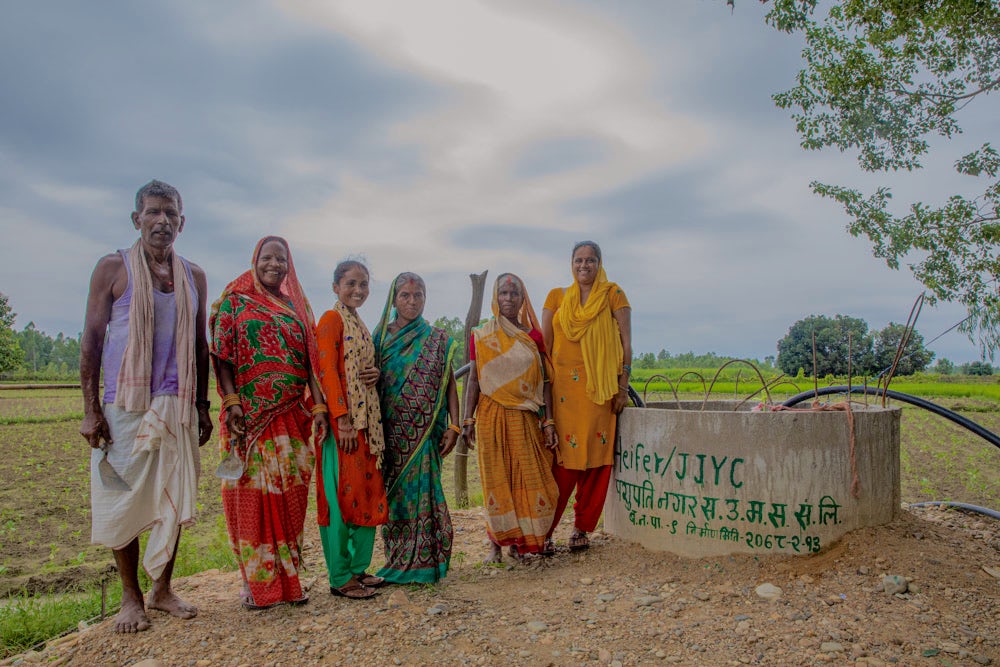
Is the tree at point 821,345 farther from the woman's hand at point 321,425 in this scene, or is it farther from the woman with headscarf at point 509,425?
the woman's hand at point 321,425

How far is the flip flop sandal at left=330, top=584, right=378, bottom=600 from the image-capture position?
3.83 metres

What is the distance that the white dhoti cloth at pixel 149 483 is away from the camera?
137 inches

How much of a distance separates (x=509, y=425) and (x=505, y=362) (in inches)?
16.9

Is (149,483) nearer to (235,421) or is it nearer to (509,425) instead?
(235,421)

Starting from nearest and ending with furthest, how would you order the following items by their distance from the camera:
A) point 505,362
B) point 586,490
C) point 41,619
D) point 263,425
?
point 263,425, point 41,619, point 505,362, point 586,490

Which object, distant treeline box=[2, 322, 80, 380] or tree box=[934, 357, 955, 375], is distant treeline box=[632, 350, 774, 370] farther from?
distant treeline box=[2, 322, 80, 380]

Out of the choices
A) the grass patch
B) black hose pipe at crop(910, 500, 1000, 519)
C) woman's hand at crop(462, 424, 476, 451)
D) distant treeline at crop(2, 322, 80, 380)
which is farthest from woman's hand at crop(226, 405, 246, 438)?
distant treeline at crop(2, 322, 80, 380)

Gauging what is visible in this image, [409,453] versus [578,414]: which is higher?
[578,414]

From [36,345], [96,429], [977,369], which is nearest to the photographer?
[96,429]

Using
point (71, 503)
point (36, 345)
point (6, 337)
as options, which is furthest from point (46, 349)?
point (71, 503)

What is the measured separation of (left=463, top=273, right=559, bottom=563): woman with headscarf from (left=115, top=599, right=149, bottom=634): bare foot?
6.77 ft

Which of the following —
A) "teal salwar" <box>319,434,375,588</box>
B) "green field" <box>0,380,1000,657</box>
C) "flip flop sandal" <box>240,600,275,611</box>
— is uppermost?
"teal salwar" <box>319,434,375,588</box>

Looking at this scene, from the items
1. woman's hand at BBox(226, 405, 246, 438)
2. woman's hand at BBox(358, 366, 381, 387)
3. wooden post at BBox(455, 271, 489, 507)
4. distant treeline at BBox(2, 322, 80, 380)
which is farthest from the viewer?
distant treeline at BBox(2, 322, 80, 380)

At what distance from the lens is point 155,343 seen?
3639 millimetres
